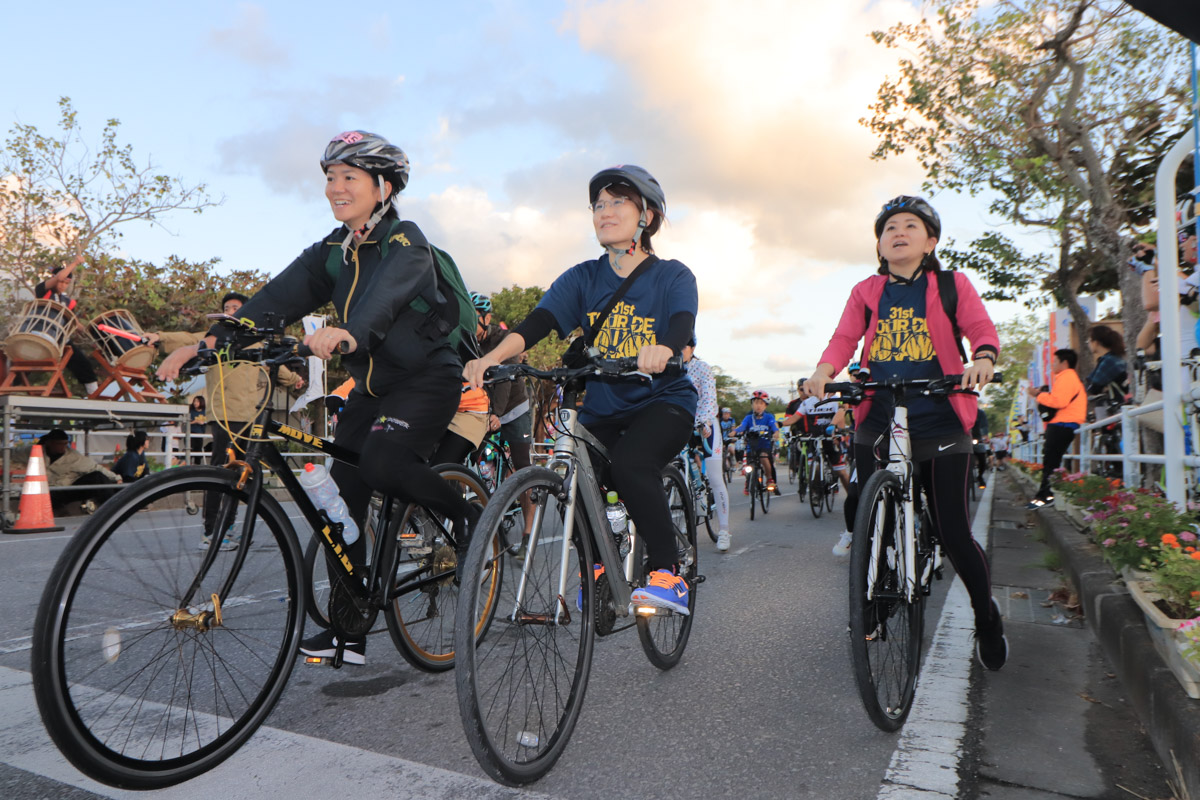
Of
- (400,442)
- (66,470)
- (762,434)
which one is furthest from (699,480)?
(66,470)

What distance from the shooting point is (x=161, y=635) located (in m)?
2.79

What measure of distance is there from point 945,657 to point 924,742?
1.23 m

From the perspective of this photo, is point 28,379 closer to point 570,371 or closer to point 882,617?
point 570,371

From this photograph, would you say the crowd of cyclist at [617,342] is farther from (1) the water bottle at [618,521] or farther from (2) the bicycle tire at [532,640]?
(2) the bicycle tire at [532,640]

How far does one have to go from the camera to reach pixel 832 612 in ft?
16.7

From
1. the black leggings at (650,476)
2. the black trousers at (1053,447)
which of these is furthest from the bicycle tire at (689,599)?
the black trousers at (1053,447)

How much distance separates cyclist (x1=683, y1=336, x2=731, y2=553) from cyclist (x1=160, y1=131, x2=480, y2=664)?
4027 mm

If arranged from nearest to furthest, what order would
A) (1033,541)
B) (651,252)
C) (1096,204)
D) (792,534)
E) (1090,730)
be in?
(1090,730)
(651,252)
(1033,541)
(792,534)
(1096,204)

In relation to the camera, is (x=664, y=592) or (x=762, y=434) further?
(x=762, y=434)

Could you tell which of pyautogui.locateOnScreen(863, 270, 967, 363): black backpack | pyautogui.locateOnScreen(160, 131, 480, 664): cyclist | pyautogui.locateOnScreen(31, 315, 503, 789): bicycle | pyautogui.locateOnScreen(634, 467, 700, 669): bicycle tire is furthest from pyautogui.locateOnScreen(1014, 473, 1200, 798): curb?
pyautogui.locateOnScreen(160, 131, 480, 664): cyclist

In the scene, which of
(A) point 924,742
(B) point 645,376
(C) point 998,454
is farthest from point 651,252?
(C) point 998,454

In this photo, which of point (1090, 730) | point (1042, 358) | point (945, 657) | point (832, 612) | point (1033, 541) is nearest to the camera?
point (1090, 730)

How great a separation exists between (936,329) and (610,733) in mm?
2128

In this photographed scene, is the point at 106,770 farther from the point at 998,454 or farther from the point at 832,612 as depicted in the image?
the point at 998,454
